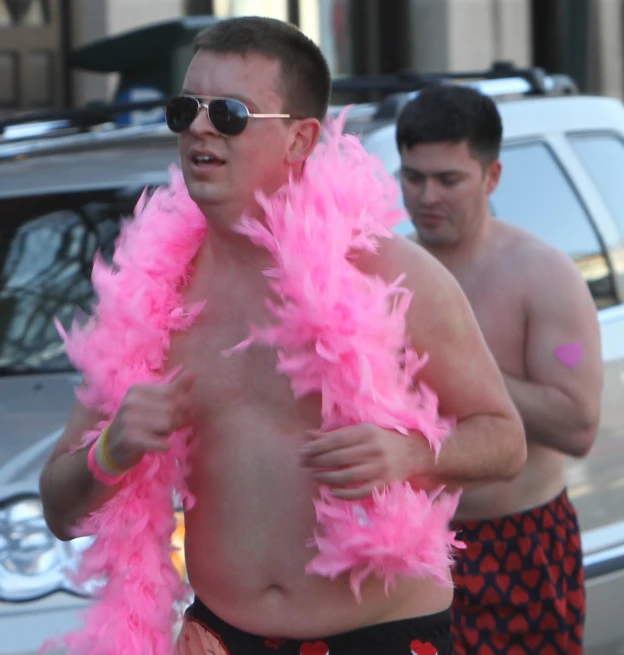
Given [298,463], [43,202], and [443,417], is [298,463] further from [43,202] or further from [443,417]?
[43,202]

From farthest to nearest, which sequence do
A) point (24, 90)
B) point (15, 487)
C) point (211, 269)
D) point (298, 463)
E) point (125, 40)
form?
point (24, 90) < point (125, 40) < point (15, 487) < point (211, 269) < point (298, 463)

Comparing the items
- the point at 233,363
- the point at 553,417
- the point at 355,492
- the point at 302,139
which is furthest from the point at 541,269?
the point at 355,492


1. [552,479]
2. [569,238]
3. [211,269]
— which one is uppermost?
[211,269]

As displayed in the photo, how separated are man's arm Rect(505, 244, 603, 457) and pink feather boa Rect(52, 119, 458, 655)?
908 mm

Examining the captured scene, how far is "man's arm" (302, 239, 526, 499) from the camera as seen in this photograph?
98.7 inches

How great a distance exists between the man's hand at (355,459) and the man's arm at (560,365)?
1177 millimetres

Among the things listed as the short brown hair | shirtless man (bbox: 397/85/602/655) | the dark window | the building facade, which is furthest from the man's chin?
the building facade

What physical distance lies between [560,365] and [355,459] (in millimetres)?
1357

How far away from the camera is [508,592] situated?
3539mm

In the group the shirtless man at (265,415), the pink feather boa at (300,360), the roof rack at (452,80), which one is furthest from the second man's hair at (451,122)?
the roof rack at (452,80)

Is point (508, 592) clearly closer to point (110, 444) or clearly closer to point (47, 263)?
point (110, 444)

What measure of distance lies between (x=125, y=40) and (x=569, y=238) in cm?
327

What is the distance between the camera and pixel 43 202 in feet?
14.9

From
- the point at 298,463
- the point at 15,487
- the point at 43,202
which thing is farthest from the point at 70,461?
the point at 43,202
